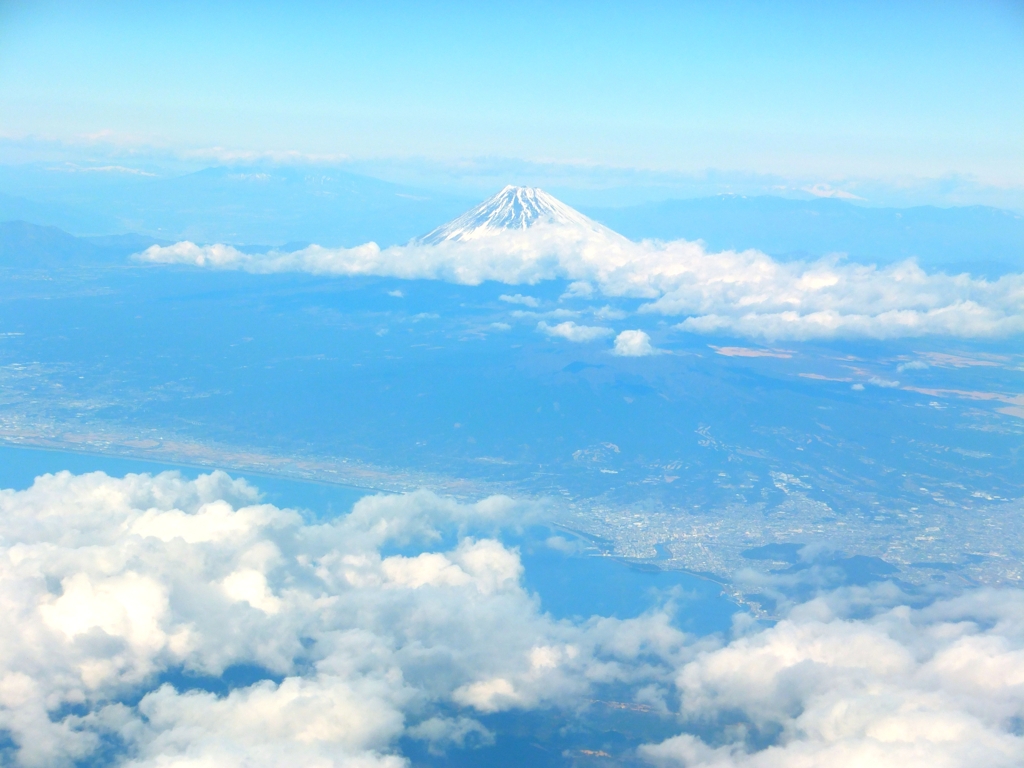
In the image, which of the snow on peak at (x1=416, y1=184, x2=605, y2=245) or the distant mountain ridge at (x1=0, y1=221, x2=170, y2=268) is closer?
the distant mountain ridge at (x1=0, y1=221, x2=170, y2=268)

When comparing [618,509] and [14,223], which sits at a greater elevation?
[14,223]

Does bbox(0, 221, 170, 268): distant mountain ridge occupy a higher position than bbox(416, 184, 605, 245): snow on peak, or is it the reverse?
bbox(416, 184, 605, 245): snow on peak

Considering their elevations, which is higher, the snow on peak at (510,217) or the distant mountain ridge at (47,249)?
the snow on peak at (510,217)

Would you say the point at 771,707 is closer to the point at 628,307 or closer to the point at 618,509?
the point at 618,509

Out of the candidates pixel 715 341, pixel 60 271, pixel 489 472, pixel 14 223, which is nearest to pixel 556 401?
pixel 489 472

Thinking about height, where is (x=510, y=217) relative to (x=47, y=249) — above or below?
above

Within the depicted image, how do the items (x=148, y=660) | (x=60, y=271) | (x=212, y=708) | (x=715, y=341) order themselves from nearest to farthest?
(x=212, y=708)
(x=148, y=660)
(x=715, y=341)
(x=60, y=271)

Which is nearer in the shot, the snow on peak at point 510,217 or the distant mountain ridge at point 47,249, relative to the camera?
the distant mountain ridge at point 47,249

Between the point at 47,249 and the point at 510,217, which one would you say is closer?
the point at 47,249
